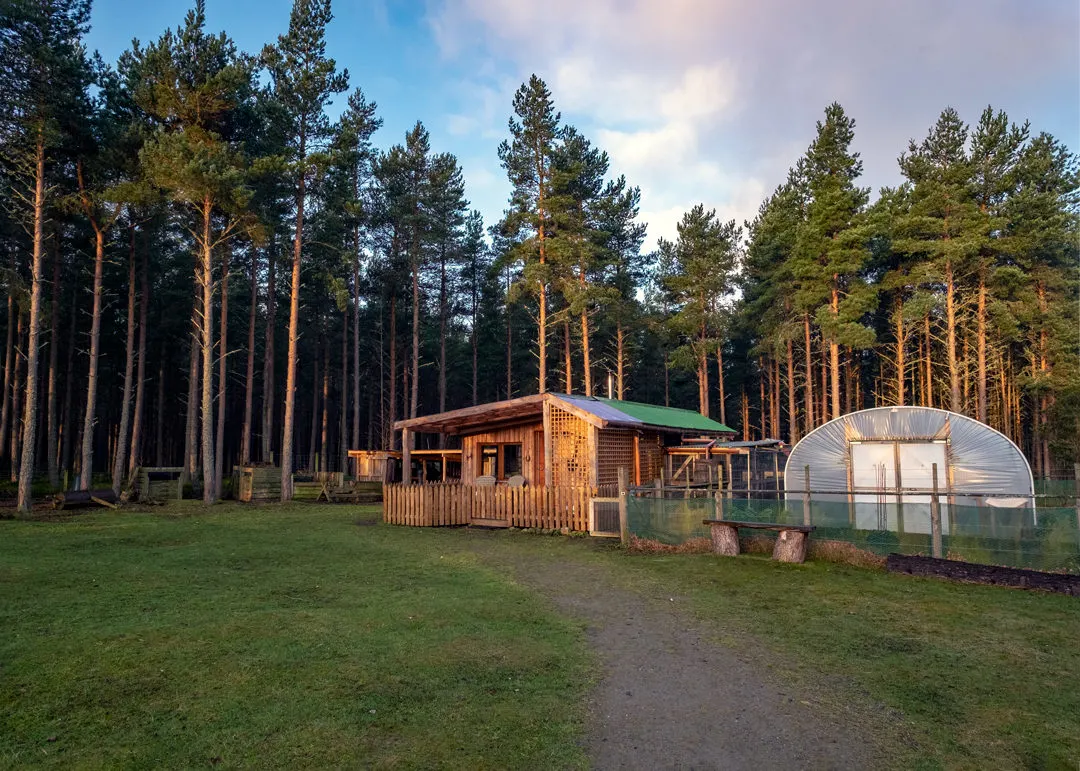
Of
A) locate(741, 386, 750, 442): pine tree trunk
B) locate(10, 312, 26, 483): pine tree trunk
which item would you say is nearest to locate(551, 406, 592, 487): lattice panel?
locate(10, 312, 26, 483): pine tree trunk

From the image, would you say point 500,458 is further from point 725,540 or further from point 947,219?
point 947,219

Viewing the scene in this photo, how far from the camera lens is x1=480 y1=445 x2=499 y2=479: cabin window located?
73.0ft

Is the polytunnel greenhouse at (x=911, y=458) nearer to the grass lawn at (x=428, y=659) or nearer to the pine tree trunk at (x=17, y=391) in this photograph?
the grass lawn at (x=428, y=659)

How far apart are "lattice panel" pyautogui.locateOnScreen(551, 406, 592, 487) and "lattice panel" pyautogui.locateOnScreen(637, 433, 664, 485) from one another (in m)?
3.38

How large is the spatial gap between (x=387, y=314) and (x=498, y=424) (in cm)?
2599

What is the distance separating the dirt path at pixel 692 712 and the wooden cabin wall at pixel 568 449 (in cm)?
1094

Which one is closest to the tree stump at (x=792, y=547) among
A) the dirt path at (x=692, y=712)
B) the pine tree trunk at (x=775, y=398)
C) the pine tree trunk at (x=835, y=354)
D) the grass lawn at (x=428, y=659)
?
the grass lawn at (x=428, y=659)

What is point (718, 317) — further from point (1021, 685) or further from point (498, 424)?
point (1021, 685)

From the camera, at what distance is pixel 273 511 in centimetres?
2184

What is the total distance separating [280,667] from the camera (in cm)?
570

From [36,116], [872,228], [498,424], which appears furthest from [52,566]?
[872,228]

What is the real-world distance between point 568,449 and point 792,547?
8.49m

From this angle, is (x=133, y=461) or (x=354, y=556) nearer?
(x=354, y=556)

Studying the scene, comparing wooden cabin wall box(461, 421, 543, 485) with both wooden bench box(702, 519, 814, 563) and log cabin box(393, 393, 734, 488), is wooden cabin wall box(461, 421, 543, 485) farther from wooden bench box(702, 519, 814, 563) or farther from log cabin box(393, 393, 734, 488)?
wooden bench box(702, 519, 814, 563)
